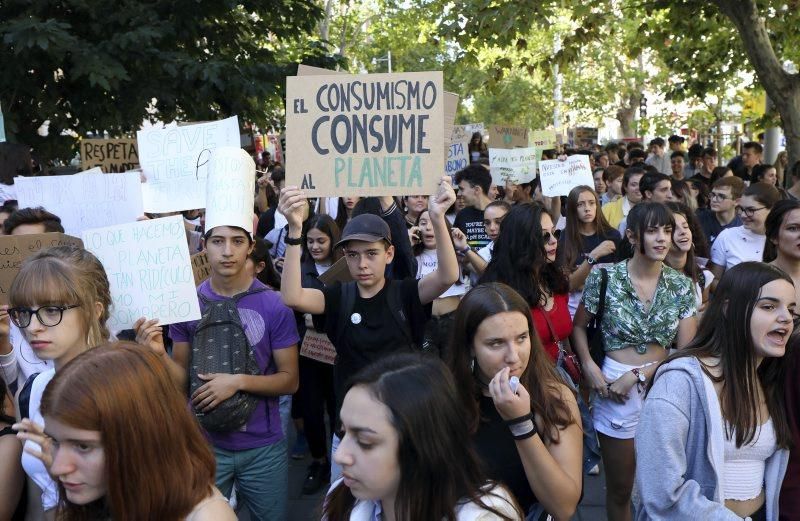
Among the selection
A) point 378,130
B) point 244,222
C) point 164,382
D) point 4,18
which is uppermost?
point 4,18

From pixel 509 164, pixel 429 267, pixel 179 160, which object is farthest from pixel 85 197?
pixel 509 164

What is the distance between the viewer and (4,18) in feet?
32.8

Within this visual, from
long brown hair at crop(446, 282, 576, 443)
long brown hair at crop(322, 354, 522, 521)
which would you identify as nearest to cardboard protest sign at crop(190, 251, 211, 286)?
long brown hair at crop(446, 282, 576, 443)

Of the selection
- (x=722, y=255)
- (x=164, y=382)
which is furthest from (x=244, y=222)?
(x=722, y=255)

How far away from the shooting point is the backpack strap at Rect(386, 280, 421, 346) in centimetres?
409

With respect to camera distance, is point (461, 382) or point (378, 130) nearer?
point (461, 382)

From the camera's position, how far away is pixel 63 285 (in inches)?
122

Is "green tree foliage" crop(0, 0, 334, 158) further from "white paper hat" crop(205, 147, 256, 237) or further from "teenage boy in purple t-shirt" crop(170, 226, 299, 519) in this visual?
"teenage boy in purple t-shirt" crop(170, 226, 299, 519)

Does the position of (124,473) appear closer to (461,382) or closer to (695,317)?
(461,382)

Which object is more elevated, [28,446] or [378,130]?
[378,130]

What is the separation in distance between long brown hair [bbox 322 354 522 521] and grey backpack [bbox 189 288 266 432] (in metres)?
1.61

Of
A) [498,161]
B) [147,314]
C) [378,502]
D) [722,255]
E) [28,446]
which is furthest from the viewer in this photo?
[498,161]

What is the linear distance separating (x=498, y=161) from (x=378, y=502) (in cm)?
795

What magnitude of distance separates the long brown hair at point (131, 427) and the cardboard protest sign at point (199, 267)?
8.16ft
